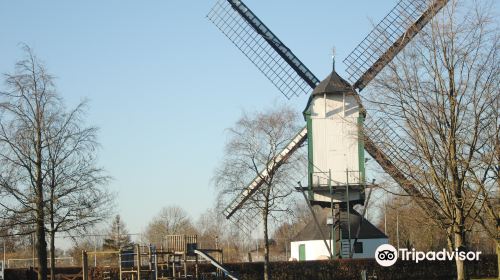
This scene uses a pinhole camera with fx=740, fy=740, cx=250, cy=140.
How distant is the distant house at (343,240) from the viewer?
139ft

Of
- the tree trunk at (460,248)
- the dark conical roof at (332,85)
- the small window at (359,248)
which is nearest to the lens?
the tree trunk at (460,248)

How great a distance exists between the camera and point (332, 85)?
3925 cm

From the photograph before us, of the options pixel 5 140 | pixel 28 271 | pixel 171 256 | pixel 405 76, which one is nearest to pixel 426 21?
pixel 405 76

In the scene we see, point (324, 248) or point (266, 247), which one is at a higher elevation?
point (266, 247)

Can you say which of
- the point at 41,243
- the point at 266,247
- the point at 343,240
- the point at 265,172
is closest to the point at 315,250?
the point at 343,240

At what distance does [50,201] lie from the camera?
29641 mm

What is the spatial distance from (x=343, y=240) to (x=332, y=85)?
9.10 m

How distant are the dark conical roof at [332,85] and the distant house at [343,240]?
22.4ft

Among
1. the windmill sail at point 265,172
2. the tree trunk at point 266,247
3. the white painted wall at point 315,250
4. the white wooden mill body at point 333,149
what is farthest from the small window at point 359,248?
the tree trunk at point 266,247

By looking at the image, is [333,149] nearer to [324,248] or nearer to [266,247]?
[266,247]

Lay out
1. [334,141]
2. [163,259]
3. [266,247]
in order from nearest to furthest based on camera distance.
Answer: [163,259] → [266,247] → [334,141]

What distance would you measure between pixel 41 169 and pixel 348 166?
16.1 meters

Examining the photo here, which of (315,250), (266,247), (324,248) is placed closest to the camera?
(266,247)

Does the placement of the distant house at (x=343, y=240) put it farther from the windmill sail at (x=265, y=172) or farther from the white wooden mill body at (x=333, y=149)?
the windmill sail at (x=265, y=172)
